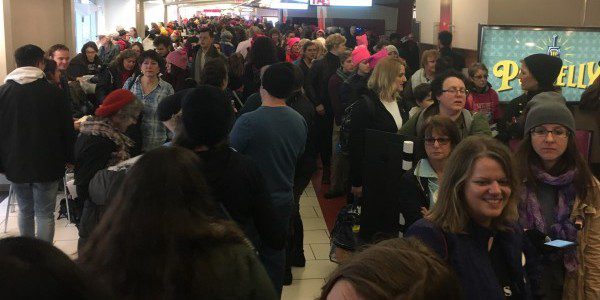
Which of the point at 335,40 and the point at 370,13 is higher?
the point at 370,13

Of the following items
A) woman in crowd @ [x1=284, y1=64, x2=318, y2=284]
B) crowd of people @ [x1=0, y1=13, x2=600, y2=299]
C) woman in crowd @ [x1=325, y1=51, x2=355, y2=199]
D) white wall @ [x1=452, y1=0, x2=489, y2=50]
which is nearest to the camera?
crowd of people @ [x1=0, y1=13, x2=600, y2=299]

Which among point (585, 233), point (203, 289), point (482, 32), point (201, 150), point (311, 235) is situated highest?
point (482, 32)

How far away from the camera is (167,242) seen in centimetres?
160

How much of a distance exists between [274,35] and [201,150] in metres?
10.2

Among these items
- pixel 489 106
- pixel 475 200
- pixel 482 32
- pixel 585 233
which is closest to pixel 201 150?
pixel 475 200

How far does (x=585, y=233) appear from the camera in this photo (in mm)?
2746

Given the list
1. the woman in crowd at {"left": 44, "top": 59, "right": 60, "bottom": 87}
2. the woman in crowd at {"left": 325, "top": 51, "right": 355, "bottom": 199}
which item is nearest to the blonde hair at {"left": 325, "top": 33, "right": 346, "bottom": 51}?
the woman in crowd at {"left": 325, "top": 51, "right": 355, "bottom": 199}

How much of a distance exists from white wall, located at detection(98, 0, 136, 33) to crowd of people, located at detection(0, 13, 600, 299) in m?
19.1

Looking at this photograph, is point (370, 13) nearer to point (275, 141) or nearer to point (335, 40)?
point (335, 40)

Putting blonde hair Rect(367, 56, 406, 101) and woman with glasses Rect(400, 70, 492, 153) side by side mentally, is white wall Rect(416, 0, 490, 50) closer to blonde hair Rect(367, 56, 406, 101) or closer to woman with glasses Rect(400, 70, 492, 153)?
blonde hair Rect(367, 56, 406, 101)

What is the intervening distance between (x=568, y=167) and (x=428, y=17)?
328 inches

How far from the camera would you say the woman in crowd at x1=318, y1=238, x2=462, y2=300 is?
1065mm

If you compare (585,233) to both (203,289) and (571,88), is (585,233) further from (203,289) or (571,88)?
(571,88)

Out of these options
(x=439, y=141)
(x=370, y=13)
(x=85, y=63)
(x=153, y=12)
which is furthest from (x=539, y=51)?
(x=153, y=12)
